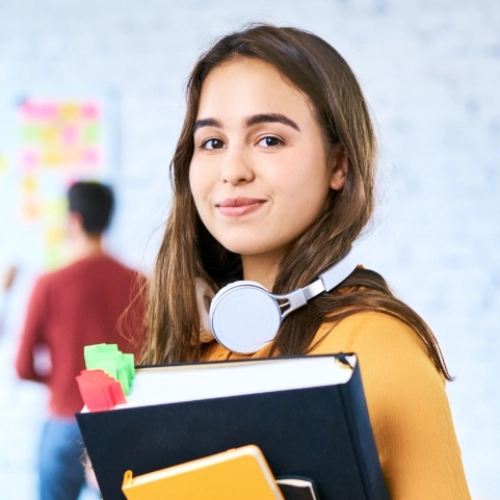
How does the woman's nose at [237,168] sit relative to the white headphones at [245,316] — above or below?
above

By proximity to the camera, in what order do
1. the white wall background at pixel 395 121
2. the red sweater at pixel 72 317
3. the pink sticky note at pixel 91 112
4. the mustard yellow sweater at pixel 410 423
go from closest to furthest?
the mustard yellow sweater at pixel 410 423
the red sweater at pixel 72 317
the white wall background at pixel 395 121
the pink sticky note at pixel 91 112

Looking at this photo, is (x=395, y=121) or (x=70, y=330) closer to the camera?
(x=70, y=330)

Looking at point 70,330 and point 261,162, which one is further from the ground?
point 261,162

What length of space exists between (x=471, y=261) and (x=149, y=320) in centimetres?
261

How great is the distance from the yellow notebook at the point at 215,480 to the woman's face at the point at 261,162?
0.43 m

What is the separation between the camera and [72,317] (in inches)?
119

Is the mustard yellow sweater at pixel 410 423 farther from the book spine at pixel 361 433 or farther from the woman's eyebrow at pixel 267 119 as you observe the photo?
the woman's eyebrow at pixel 267 119

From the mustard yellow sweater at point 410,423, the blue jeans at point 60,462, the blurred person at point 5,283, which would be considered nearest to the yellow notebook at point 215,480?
the mustard yellow sweater at point 410,423

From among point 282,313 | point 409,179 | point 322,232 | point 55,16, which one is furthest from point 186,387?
point 55,16

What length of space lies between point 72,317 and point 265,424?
2.34m

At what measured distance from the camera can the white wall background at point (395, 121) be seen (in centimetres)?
377

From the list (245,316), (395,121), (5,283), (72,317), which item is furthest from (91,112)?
(245,316)

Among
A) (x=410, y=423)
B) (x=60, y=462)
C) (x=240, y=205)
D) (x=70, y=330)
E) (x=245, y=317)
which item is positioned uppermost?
(x=240, y=205)

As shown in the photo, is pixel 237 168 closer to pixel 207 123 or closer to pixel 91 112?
pixel 207 123
